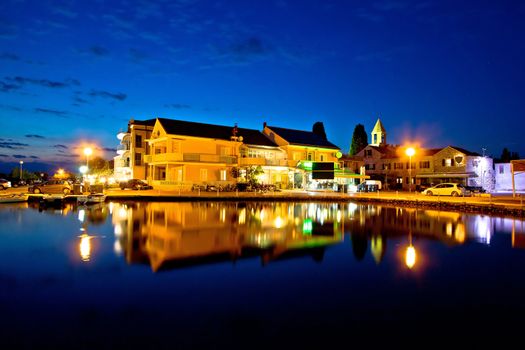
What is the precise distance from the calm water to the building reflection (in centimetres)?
9

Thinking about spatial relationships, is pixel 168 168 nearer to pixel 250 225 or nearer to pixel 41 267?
pixel 250 225

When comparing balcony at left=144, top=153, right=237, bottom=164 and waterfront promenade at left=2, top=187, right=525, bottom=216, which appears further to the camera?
balcony at left=144, top=153, right=237, bottom=164

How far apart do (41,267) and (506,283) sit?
1281cm

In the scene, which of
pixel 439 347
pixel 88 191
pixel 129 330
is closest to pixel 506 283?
pixel 439 347

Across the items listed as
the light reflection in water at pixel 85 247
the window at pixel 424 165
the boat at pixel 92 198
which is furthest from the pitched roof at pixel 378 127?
the light reflection in water at pixel 85 247

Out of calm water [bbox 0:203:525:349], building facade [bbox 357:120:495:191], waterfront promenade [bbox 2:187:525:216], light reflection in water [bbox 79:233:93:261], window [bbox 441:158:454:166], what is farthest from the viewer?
window [bbox 441:158:454:166]

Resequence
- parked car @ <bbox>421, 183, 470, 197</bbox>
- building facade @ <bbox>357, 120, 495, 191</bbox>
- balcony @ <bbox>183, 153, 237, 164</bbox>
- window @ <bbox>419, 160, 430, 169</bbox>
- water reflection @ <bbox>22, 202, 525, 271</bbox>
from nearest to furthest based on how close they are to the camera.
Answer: water reflection @ <bbox>22, 202, 525, 271</bbox> < parked car @ <bbox>421, 183, 470, 197</bbox> < balcony @ <bbox>183, 153, 237, 164</bbox> < building facade @ <bbox>357, 120, 495, 191</bbox> < window @ <bbox>419, 160, 430, 169</bbox>

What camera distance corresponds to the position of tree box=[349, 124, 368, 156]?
83.1 m

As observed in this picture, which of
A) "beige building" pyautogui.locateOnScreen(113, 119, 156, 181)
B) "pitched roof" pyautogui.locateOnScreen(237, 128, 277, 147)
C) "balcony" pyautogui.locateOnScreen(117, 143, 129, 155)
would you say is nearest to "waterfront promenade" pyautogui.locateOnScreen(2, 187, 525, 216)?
"pitched roof" pyautogui.locateOnScreen(237, 128, 277, 147)

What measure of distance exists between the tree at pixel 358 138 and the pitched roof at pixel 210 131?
37960 mm

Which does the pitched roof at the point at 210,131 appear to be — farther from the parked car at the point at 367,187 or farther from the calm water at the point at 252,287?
the calm water at the point at 252,287

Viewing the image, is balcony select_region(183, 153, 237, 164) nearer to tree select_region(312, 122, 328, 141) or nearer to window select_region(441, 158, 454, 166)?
window select_region(441, 158, 454, 166)

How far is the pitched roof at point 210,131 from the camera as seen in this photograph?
140ft

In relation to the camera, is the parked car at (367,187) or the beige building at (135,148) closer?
the parked car at (367,187)
